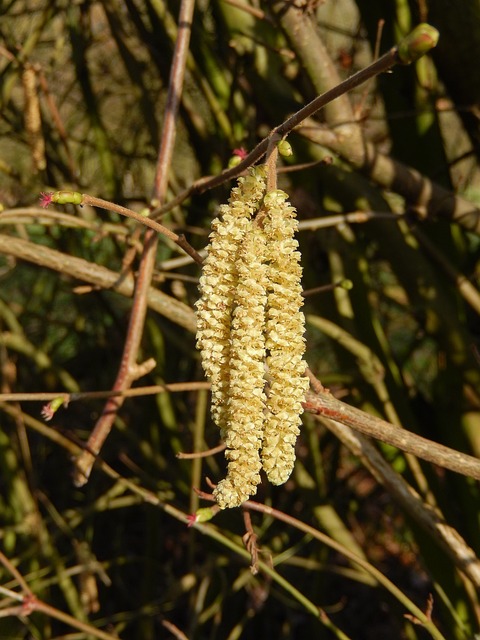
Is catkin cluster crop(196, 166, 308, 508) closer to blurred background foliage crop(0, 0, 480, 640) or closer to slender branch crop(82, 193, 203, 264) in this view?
slender branch crop(82, 193, 203, 264)

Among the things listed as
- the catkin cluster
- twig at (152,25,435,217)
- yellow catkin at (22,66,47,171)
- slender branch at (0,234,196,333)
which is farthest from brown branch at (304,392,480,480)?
yellow catkin at (22,66,47,171)

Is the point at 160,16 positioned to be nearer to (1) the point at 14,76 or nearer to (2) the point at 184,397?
(1) the point at 14,76

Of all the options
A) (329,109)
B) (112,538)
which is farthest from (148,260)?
(112,538)

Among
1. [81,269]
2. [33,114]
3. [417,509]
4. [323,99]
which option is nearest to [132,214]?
[323,99]

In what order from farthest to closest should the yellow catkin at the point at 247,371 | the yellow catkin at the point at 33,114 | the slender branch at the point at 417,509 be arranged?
the yellow catkin at the point at 33,114
the slender branch at the point at 417,509
the yellow catkin at the point at 247,371

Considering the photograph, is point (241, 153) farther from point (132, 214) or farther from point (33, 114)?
point (33, 114)

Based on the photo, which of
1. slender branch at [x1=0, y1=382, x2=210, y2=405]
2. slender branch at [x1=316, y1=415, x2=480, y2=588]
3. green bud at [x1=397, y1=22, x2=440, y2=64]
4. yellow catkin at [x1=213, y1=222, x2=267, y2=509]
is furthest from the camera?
slender branch at [x1=316, y1=415, x2=480, y2=588]

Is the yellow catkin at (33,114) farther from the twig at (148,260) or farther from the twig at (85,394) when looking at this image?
the twig at (85,394)

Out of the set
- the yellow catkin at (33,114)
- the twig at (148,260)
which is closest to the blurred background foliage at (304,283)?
the yellow catkin at (33,114)
